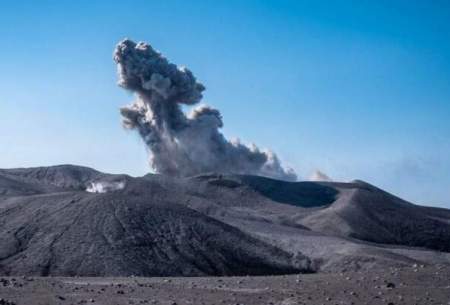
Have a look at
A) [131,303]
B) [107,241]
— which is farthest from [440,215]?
[131,303]

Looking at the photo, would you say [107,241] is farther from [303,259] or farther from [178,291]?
[178,291]

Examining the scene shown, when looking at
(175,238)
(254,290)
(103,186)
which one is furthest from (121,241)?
(103,186)

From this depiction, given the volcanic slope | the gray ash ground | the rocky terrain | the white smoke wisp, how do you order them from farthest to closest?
the white smoke wisp
the rocky terrain
the volcanic slope
the gray ash ground

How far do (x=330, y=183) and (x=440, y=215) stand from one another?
47.7 feet

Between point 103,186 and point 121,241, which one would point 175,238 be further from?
point 103,186

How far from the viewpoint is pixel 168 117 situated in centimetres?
9275

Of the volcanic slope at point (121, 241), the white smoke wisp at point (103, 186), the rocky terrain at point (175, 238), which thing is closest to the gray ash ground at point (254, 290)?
the volcanic slope at point (121, 241)

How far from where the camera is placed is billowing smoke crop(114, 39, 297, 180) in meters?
91.4

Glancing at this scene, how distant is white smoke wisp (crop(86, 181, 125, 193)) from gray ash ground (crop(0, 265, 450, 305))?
48.4 m

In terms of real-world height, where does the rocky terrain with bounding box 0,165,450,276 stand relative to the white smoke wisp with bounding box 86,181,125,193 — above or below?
below

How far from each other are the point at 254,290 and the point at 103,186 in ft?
188

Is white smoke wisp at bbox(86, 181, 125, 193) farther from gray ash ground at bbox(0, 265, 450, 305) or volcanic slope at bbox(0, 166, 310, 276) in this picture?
gray ash ground at bbox(0, 265, 450, 305)

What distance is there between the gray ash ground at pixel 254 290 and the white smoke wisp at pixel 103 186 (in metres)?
48.4

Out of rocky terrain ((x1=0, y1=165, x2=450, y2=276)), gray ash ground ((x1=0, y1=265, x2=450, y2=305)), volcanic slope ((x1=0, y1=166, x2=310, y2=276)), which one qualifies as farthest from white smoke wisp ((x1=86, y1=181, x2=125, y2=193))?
gray ash ground ((x1=0, y1=265, x2=450, y2=305))
